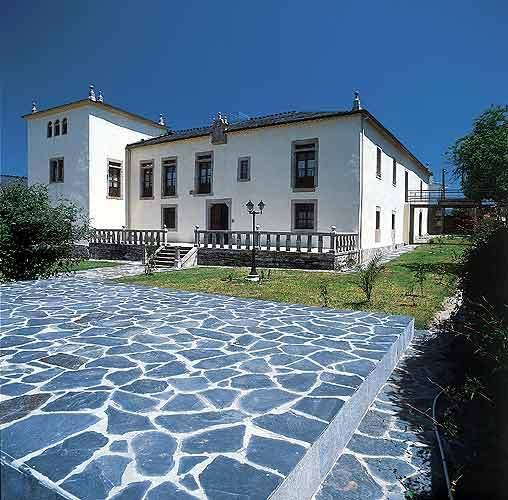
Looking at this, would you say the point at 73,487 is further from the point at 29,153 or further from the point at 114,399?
the point at 29,153

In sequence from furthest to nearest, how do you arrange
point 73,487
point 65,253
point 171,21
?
1. point 65,253
2. point 171,21
3. point 73,487

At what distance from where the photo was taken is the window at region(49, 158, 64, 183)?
77.8ft

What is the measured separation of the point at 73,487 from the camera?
1757 mm

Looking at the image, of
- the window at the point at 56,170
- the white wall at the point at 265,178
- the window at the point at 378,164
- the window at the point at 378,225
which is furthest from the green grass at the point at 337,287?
the window at the point at 56,170

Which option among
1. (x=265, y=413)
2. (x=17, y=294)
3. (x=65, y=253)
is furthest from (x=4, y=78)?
(x=65, y=253)

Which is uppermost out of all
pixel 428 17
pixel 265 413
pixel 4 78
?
pixel 428 17

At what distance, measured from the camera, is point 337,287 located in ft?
33.5

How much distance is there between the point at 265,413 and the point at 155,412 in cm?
71

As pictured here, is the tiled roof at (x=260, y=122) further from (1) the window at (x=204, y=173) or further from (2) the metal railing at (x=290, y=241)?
(2) the metal railing at (x=290, y=241)

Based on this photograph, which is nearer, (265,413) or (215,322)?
(265,413)

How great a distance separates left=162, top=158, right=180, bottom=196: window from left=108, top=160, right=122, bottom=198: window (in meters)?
3.09

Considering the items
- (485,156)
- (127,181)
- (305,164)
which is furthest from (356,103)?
(127,181)

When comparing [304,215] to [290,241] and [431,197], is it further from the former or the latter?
[431,197]

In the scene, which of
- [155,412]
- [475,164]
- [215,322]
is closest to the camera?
[155,412]
